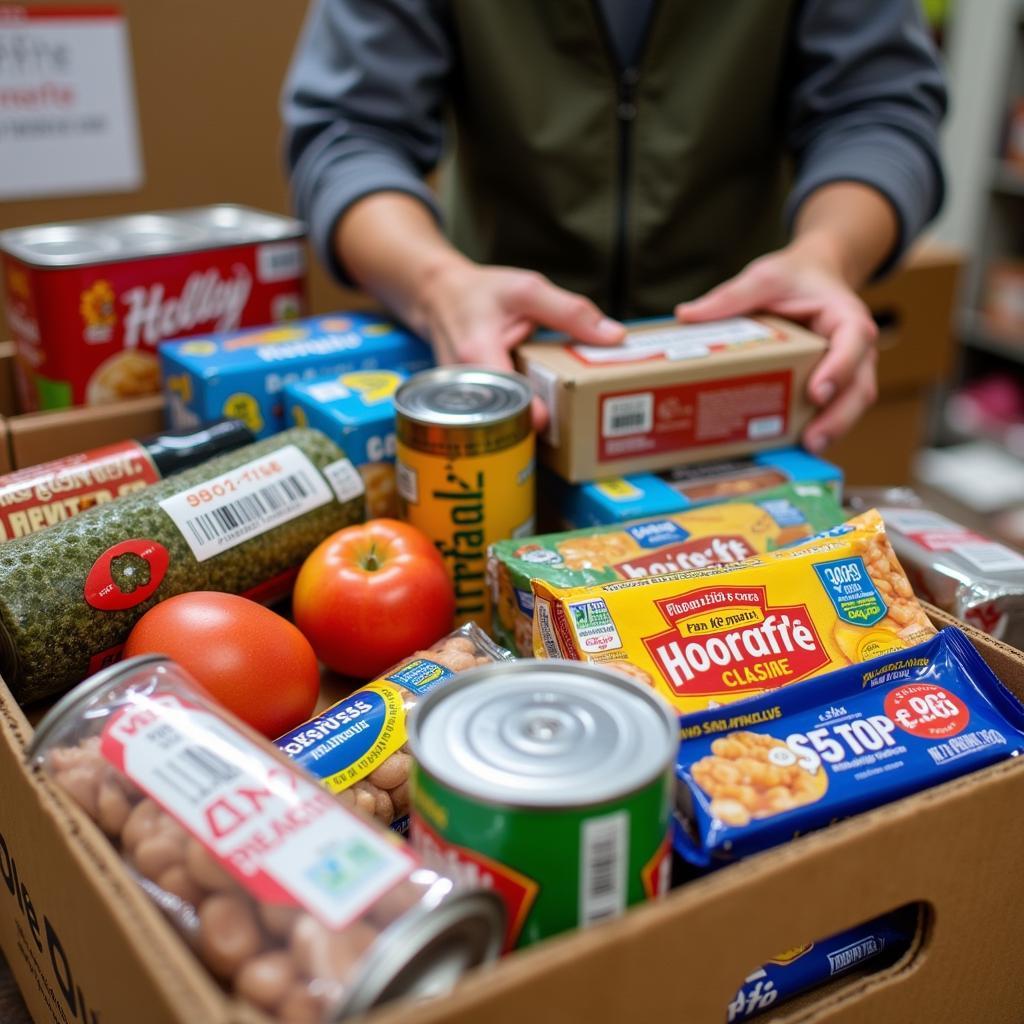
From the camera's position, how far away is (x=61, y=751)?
2.03 ft

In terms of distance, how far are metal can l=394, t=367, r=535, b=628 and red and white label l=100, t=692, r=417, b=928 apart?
35 cm

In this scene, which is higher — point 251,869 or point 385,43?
point 385,43

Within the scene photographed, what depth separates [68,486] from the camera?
0.92 metres

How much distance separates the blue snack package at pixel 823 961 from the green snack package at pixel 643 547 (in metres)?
0.29

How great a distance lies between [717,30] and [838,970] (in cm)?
112

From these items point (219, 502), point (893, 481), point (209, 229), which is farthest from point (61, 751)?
point (893, 481)

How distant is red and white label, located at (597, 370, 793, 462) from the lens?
3.33ft

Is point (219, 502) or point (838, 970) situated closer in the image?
point (838, 970)

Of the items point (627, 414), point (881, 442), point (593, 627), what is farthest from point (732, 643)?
point (881, 442)

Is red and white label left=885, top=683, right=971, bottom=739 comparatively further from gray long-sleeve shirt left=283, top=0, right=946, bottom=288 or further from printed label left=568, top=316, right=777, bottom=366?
gray long-sleeve shirt left=283, top=0, right=946, bottom=288

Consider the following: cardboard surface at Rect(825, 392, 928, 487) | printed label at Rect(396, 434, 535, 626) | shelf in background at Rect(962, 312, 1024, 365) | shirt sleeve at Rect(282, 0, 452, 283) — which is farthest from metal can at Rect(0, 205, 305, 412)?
shelf in background at Rect(962, 312, 1024, 365)

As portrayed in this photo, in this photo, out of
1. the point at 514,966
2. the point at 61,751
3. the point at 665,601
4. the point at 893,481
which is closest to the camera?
the point at 514,966

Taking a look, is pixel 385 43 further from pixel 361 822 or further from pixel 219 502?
pixel 361 822

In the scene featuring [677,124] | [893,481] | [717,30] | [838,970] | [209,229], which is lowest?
[893,481]
